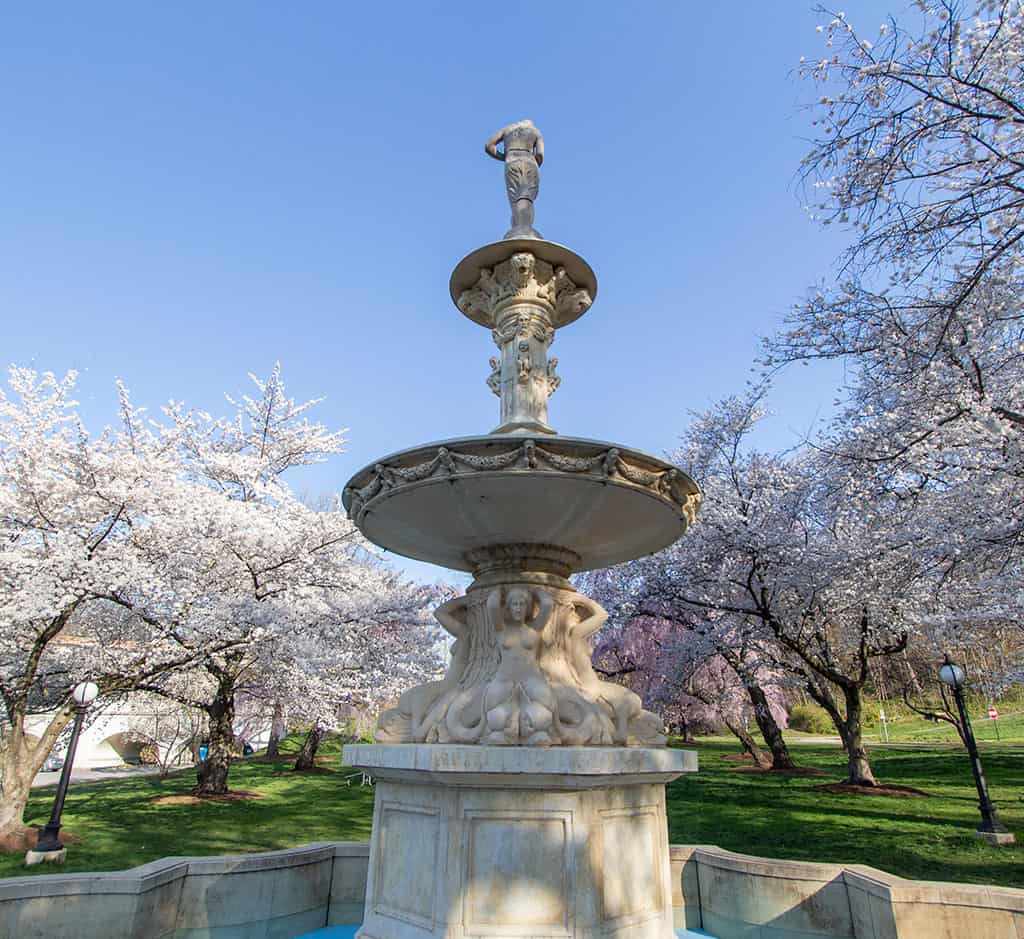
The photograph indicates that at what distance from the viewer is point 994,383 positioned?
10188 millimetres

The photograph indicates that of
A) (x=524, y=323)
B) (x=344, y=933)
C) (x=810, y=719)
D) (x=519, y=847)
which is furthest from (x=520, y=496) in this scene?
(x=810, y=719)

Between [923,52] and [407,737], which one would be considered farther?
[923,52]

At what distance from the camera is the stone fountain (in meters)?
3.98

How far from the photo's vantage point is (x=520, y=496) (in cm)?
446

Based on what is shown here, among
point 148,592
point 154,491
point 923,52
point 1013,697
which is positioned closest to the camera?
point 923,52

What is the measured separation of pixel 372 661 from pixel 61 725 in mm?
8018

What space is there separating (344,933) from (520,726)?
315cm

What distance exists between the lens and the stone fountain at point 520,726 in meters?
3.98

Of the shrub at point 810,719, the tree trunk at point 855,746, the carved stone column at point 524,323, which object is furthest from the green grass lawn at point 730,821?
the shrub at point 810,719

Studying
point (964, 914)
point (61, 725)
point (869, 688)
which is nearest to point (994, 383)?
point (964, 914)

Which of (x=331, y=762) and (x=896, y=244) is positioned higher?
(x=896, y=244)

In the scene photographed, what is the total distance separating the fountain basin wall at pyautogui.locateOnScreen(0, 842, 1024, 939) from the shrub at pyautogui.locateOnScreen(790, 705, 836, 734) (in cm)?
4006

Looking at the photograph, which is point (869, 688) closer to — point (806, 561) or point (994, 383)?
point (806, 561)

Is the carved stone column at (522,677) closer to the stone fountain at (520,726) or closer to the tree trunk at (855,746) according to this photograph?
the stone fountain at (520,726)
